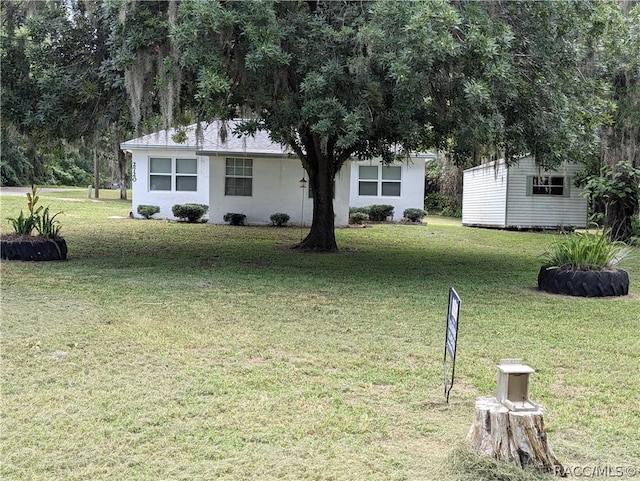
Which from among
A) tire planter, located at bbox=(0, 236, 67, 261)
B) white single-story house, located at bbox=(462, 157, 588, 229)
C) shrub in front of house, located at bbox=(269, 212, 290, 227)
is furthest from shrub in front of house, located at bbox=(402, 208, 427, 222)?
tire planter, located at bbox=(0, 236, 67, 261)

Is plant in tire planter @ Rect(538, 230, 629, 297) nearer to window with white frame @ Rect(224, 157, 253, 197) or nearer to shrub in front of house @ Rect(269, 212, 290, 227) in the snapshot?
shrub in front of house @ Rect(269, 212, 290, 227)

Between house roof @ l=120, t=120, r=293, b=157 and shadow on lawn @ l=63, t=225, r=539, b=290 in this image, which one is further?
house roof @ l=120, t=120, r=293, b=157

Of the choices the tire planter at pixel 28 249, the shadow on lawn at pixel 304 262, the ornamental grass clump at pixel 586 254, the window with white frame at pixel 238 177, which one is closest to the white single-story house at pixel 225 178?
the window with white frame at pixel 238 177

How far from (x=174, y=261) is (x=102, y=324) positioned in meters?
5.03

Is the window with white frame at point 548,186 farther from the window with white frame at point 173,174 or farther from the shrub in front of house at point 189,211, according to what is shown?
the window with white frame at point 173,174

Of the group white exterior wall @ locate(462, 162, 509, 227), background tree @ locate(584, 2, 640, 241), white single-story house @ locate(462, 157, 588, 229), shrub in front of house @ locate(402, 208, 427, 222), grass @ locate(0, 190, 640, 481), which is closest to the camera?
grass @ locate(0, 190, 640, 481)

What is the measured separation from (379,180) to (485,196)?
4.32m

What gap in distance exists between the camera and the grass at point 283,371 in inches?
127

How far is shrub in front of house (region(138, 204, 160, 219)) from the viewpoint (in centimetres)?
2062

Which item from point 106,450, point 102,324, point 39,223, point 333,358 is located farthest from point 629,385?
point 39,223

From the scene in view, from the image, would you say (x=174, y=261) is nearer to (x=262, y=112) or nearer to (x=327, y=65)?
(x=262, y=112)

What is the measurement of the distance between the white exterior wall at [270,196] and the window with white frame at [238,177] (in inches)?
5.0

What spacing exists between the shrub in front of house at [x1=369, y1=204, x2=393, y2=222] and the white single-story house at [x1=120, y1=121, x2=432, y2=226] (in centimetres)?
227

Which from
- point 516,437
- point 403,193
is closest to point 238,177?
point 403,193
